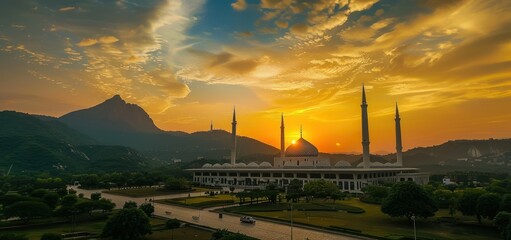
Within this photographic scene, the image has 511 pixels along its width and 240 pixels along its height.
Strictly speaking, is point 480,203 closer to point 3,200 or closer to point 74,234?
point 74,234

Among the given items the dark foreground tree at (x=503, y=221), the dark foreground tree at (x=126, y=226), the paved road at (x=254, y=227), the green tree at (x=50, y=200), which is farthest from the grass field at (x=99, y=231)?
the dark foreground tree at (x=503, y=221)

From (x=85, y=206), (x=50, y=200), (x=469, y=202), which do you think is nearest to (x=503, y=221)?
(x=469, y=202)

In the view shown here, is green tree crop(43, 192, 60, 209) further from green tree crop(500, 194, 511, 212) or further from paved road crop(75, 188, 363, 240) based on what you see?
green tree crop(500, 194, 511, 212)

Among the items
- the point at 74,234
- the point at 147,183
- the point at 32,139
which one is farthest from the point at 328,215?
the point at 32,139

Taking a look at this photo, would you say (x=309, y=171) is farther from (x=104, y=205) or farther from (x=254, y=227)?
(x=104, y=205)

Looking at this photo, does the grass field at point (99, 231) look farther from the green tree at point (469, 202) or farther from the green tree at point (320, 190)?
the green tree at point (469, 202)
